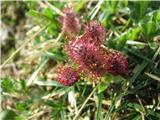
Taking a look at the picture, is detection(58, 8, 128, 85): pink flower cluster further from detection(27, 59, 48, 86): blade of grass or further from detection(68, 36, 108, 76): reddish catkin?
detection(27, 59, 48, 86): blade of grass

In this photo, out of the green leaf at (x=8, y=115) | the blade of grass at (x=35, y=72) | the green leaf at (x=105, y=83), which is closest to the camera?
the green leaf at (x=105, y=83)

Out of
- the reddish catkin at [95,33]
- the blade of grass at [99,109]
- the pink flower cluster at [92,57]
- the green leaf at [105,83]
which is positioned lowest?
the blade of grass at [99,109]

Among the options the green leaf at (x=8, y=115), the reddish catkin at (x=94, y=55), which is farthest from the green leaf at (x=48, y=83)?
the reddish catkin at (x=94, y=55)

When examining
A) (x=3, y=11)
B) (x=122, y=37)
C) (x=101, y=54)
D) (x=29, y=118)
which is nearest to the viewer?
(x=101, y=54)

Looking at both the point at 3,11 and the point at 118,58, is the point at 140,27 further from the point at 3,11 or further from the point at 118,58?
the point at 3,11

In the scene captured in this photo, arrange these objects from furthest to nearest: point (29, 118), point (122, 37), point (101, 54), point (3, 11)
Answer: point (3, 11)
point (29, 118)
point (122, 37)
point (101, 54)

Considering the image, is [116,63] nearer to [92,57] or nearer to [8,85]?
[92,57]

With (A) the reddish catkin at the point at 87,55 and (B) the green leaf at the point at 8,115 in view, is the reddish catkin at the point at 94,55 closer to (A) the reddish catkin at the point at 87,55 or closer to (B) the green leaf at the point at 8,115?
(A) the reddish catkin at the point at 87,55

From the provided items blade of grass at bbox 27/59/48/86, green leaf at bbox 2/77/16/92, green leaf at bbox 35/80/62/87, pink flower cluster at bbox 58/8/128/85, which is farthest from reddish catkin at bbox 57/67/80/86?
blade of grass at bbox 27/59/48/86

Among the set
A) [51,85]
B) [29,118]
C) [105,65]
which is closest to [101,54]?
[105,65]

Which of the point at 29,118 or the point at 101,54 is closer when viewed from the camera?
the point at 101,54

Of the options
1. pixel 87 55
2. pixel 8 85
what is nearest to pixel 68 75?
pixel 87 55
